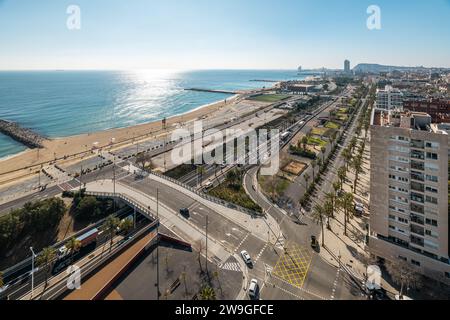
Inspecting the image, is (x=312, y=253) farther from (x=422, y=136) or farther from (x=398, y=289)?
(x=422, y=136)

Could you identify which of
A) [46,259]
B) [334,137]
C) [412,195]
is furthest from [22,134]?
[412,195]

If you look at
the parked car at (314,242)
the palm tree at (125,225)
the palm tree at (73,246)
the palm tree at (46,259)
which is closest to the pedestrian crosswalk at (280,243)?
the parked car at (314,242)

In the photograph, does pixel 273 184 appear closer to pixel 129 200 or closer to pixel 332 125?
pixel 129 200

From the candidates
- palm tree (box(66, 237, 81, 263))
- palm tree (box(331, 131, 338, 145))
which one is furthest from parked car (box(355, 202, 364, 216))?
palm tree (box(66, 237, 81, 263))

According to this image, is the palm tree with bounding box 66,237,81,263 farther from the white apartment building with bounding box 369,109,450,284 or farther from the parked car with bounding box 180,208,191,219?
the white apartment building with bounding box 369,109,450,284
